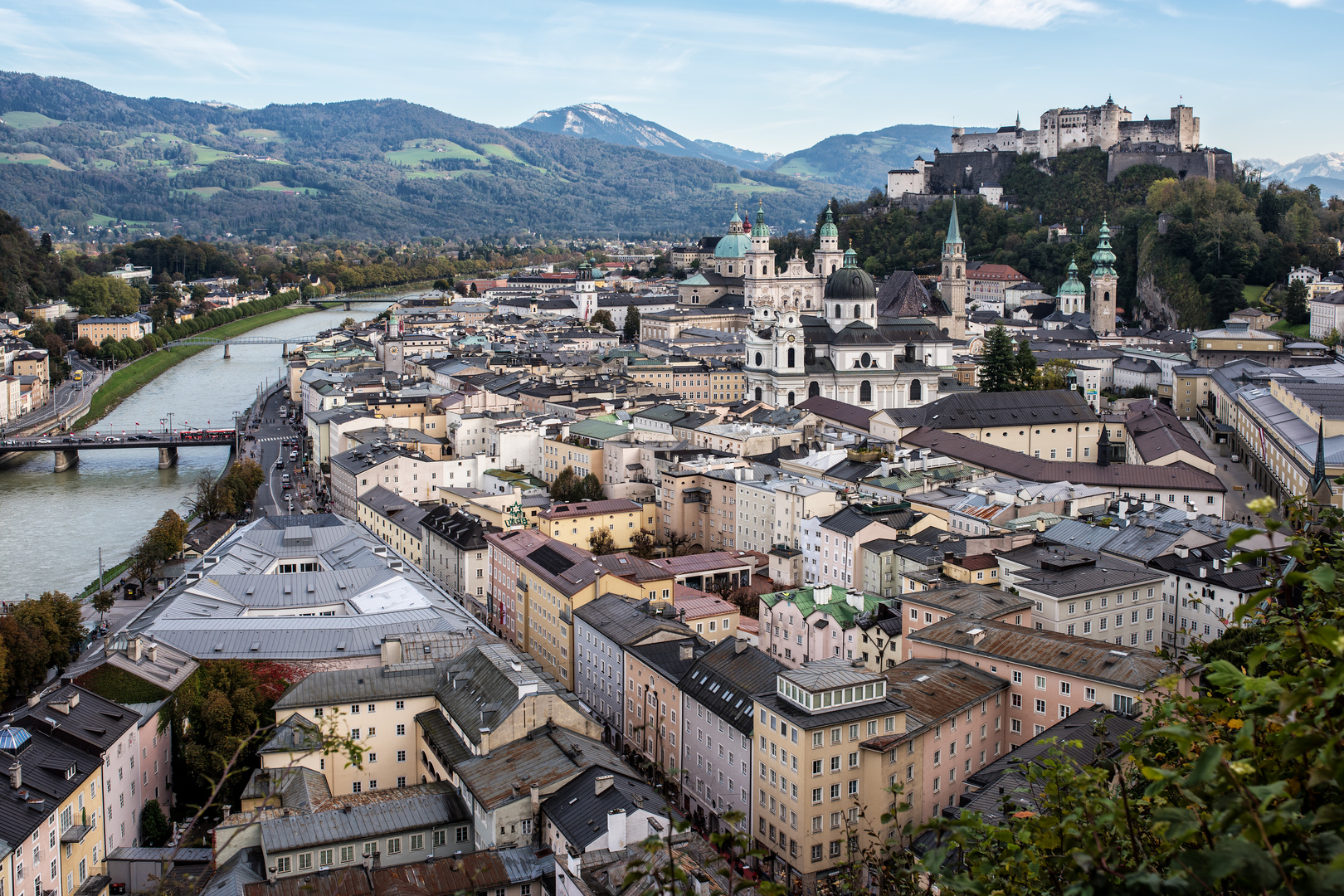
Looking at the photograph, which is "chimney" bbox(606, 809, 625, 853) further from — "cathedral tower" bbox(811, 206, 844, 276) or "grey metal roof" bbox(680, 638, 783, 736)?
"cathedral tower" bbox(811, 206, 844, 276)

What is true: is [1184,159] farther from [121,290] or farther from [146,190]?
[146,190]

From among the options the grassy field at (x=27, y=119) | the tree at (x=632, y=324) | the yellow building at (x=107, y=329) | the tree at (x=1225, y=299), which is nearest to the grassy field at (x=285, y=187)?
the grassy field at (x=27, y=119)

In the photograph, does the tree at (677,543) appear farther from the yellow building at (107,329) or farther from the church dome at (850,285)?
the yellow building at (107,329)

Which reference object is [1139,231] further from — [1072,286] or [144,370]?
[144,370]

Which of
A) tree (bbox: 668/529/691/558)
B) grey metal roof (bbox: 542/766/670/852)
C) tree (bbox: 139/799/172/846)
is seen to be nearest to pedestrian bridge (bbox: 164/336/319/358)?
tree (bbox: 668/529/691/558)

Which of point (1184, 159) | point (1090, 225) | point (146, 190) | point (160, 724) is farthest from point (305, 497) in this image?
point (146, 190)

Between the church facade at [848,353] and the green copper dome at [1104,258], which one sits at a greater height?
the green copper dome at [1104,258]
